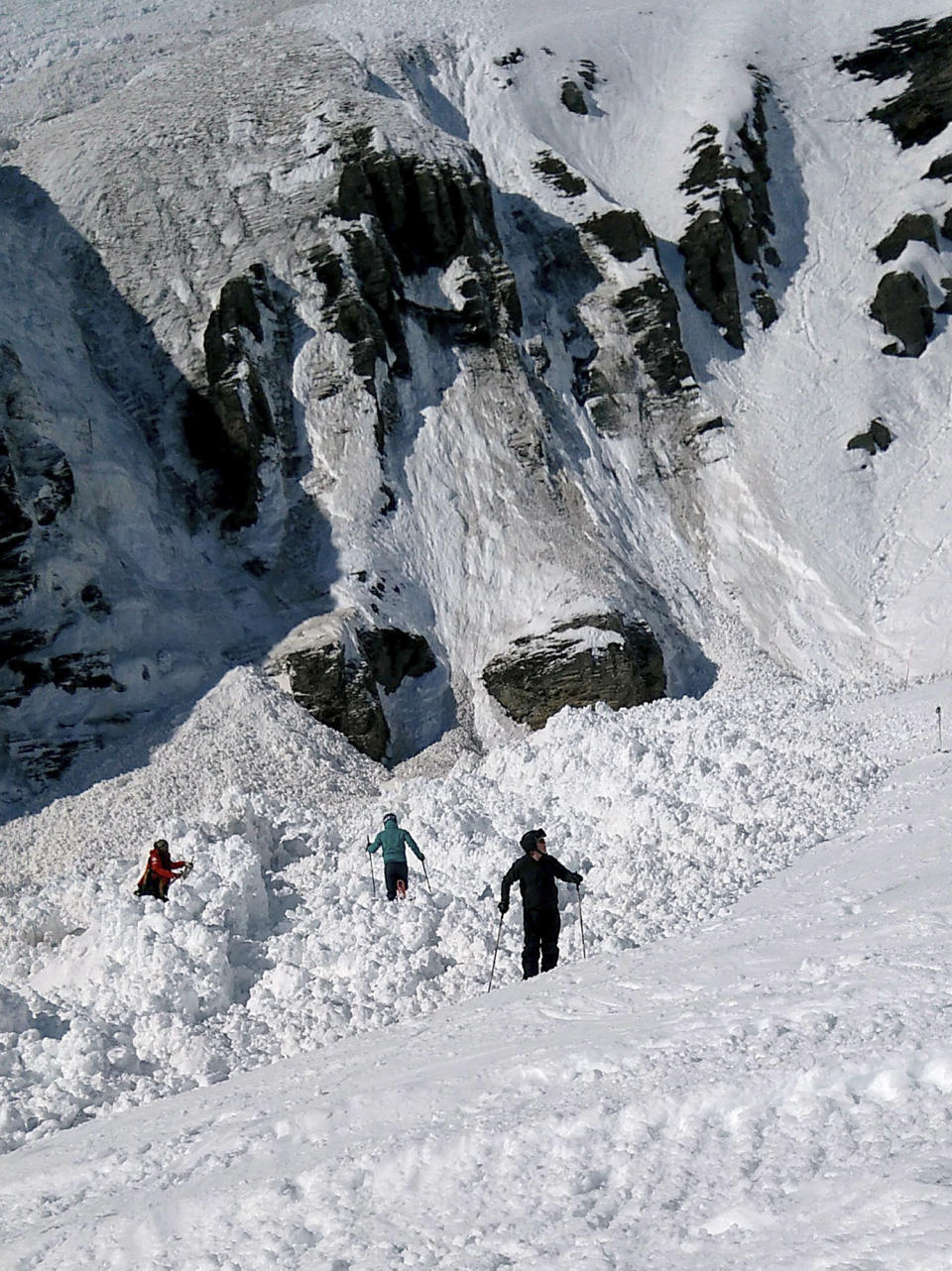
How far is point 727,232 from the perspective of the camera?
37.8 m

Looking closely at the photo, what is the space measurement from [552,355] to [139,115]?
14135 mm

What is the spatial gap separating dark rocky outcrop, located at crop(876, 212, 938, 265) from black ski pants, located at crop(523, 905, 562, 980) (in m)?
35.2

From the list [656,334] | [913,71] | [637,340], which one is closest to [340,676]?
[637,340]

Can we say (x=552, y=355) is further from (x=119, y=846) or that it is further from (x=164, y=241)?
(x=119, y=846)

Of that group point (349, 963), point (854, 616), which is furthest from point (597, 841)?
point (854, 616)

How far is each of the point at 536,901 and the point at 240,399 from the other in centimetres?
2143

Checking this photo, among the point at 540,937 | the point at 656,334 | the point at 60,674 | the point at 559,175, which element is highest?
the point at 559,175

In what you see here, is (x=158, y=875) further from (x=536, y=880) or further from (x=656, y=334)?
(x=656, y=334)

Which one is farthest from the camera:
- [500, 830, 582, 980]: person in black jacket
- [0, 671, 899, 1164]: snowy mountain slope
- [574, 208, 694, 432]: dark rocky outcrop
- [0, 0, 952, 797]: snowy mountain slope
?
[574, 208, 694, 432]: dark rocky outcrop

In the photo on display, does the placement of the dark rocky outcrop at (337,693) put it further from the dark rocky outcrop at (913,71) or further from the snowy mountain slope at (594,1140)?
the dark rocky outcrop at (913,71)

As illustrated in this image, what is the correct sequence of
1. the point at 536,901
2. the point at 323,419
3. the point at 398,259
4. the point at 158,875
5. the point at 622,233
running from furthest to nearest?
the point at 622,233, the point at 398,259, the point at 323,419, the point at 158,875, the point at 536,901

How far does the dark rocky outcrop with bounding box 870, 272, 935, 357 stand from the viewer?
36.8m

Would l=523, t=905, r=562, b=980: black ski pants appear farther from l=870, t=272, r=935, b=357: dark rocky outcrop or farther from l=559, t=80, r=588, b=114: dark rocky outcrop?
l=559, t=80, r=588, b=114: dark rocky outcrop

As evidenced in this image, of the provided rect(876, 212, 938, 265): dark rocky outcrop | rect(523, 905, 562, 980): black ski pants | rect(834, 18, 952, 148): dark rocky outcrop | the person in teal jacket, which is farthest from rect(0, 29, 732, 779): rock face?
rect(523, 905, 562, 980): black ski pants
